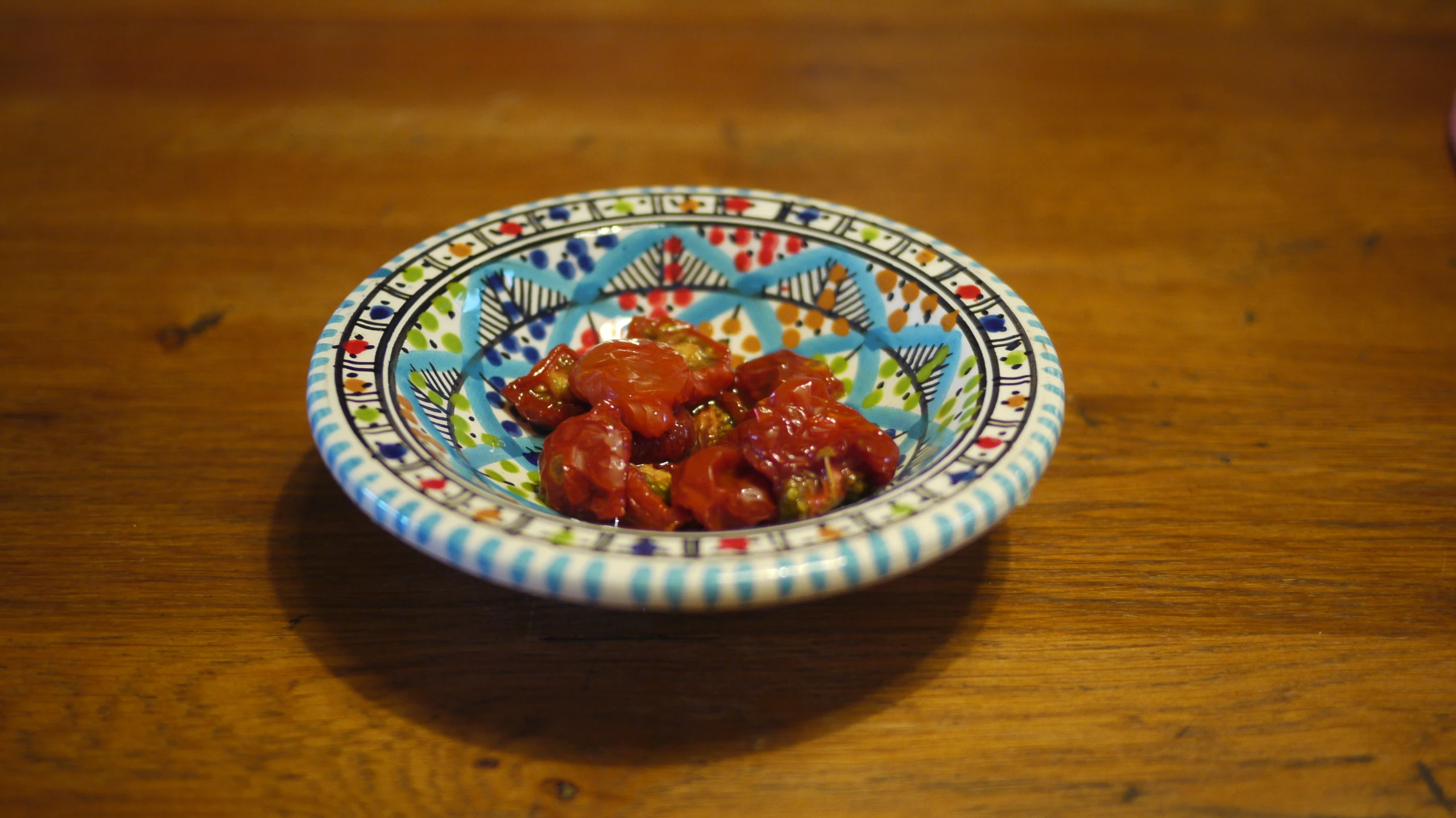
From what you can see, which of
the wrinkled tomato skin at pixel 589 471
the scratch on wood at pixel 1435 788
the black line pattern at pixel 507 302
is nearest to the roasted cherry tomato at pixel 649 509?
the wrinkled tomato skin at pixel 589 471

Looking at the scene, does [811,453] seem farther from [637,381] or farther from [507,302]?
[507,302]

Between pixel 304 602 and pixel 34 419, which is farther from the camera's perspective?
pixel 34 419

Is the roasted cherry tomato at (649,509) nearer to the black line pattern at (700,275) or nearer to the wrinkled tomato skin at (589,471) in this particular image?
the wrinkled tomato skin at (589,471)

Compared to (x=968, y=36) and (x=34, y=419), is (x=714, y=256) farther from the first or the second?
(x=968, y=36)

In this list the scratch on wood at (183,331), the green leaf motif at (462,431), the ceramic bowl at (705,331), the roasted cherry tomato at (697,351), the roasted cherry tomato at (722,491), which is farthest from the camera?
the scratch on wood at (183,331)

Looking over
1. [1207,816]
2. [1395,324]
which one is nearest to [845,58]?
[1395,324]

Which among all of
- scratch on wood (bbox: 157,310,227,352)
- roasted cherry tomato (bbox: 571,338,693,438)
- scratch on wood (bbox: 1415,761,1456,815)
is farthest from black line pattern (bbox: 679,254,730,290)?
scratch on wood (bbox: 1415,761,1456,815)
